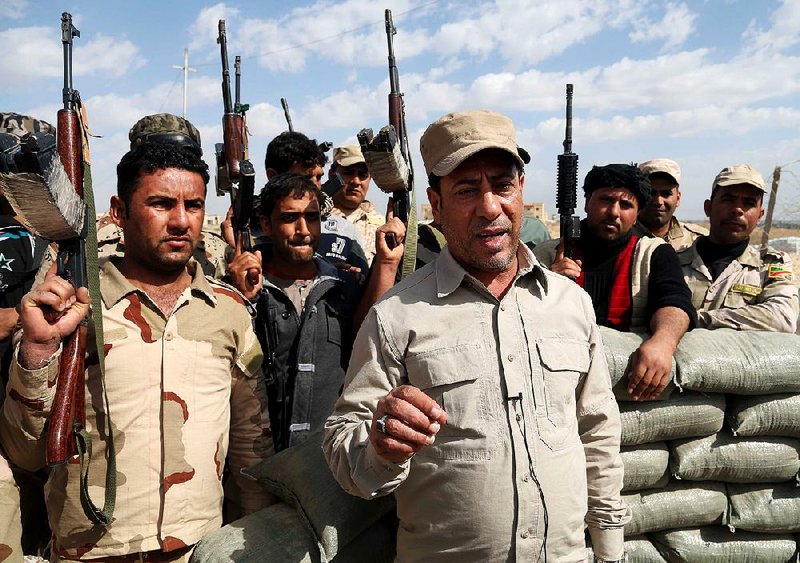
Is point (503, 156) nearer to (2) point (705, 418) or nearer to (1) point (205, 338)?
(1) point (205, 338)

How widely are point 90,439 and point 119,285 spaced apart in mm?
521

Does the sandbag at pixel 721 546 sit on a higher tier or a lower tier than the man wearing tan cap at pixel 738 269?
lower

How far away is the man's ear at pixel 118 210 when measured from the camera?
2.14m

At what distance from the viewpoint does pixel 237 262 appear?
252 cm

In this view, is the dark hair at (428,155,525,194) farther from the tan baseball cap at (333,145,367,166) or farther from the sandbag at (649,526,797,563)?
the tan baseball cap at (333,145,367,166)

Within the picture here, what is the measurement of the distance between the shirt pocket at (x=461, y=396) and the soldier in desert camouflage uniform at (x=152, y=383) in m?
0.82

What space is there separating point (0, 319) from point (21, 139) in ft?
3.31

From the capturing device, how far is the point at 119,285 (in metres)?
2.06

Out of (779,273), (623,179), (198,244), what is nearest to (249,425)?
(198,244)

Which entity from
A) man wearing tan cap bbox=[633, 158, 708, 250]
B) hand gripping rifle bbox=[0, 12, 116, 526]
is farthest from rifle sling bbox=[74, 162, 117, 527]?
man wearing tan cap bbox=[633, 158, 708, 250]

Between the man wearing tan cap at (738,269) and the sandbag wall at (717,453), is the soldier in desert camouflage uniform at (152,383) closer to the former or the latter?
the sandbag wall at (717,453)

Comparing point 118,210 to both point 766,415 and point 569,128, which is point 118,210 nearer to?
point 569,128

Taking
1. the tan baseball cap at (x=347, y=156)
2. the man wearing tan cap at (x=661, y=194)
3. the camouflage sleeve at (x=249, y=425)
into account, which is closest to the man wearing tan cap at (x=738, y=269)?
the man wearing tan cap at (x=661, y=194)

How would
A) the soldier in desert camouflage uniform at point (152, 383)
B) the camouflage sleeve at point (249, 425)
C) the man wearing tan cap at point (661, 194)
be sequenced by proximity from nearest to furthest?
the soldier in desert camouflage uniform at point (152, 383) < the camouflage sleeve at point (249, 425) < the man wearing tan cap at point (661, 194)
